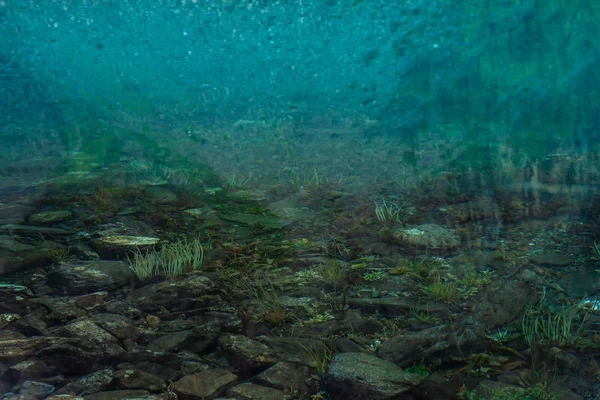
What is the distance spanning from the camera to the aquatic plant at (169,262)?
3029 mm

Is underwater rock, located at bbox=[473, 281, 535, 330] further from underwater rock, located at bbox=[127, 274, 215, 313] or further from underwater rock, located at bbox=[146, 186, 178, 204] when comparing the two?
underwater rock, located at bbox=[146, 186, 178, 204]

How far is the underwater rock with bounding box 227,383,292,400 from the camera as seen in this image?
180 cm

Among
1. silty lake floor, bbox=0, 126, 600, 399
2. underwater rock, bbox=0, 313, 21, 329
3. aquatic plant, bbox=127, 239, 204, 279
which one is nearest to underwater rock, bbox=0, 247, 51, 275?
silty lake floor, bbox=0, 126, 600, 399

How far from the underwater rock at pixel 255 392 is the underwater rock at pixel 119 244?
180 centimetres

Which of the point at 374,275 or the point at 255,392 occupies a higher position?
the point at 255,392

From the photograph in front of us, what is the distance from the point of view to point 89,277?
2881 mm

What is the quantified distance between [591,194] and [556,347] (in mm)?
3315

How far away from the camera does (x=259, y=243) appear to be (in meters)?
3.70

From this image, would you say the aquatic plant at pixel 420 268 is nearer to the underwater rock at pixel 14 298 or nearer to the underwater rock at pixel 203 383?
the underwater rock at pixel 203 383

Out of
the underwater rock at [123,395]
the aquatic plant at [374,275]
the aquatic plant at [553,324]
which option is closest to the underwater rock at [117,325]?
the underwater rock at [123,395]

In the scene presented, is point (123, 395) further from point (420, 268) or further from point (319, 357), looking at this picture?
point (420, 268)

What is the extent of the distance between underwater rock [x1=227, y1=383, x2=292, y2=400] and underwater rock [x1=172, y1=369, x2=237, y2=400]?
57mm

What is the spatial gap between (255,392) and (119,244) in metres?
2.04

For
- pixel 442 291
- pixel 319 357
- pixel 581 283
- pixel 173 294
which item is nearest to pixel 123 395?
pixel 319 357
